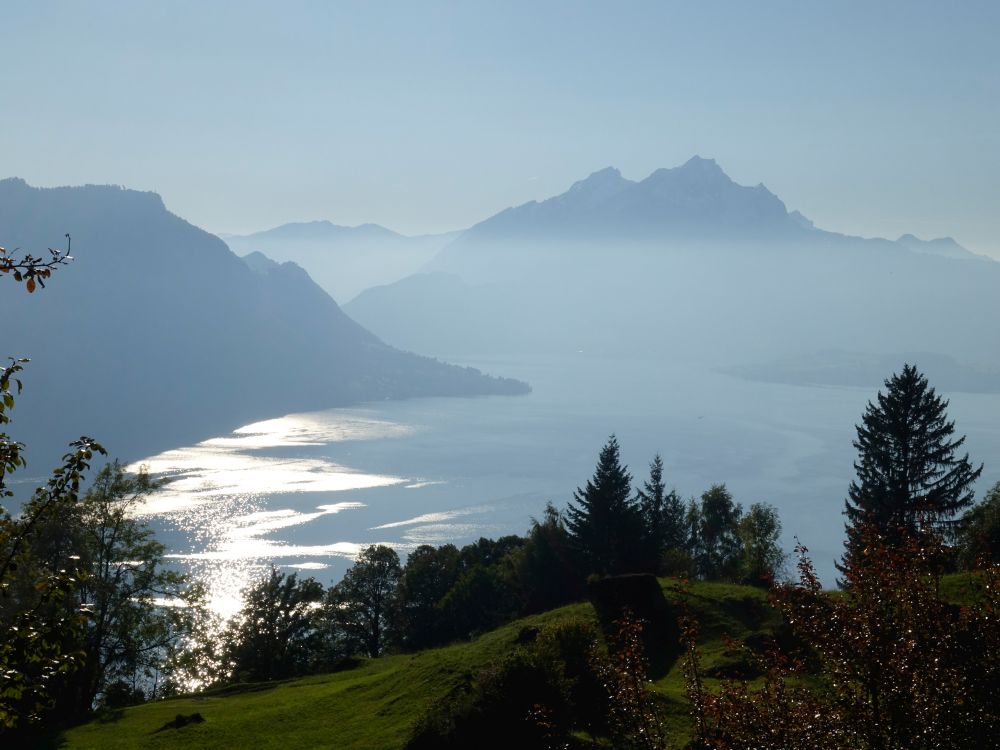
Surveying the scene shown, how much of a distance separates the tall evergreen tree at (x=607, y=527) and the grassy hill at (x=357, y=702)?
70.4 ft

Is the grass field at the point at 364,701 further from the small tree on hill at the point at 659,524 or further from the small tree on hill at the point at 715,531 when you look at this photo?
the small tree on hill at the point at 715,531

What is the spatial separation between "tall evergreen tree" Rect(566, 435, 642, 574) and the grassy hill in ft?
70.4

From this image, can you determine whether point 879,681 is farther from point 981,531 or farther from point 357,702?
point 981,531

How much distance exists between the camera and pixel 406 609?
59.5 meters

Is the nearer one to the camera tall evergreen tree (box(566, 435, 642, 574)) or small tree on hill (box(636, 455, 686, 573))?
tall evergreen tree (box(566, 435, 642, 574))

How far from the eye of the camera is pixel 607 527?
60.5 m

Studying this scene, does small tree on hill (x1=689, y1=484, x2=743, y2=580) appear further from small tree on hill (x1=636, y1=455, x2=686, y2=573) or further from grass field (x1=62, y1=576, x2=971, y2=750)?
grass field (x1=62, y1=576, x2=971, y2=750)

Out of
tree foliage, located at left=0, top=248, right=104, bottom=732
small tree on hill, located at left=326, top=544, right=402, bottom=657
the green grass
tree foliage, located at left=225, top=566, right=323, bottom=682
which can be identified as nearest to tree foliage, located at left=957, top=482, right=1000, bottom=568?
the green grass

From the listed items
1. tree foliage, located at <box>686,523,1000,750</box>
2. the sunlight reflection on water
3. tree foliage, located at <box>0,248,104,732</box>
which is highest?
tree foliage, located at <box>0,248,104,732</box>

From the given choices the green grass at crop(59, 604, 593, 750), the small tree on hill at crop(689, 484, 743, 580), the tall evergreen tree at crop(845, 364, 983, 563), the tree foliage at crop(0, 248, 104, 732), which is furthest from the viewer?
the small tree on hill at crop(689, 484, 743, 580)

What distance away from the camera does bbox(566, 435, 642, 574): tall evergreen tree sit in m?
58.0

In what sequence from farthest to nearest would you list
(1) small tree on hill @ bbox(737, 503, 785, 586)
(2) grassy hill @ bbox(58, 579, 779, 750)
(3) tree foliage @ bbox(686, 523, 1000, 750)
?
(1) small tree on hill @ bbox(737, 503, 785, 586) → (2) grassy hill @ bbox(58, 579, 779, 750) → (3) tree foliage @ bbox(686, 523, 1000, 750)

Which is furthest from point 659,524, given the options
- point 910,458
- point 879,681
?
point 879,681

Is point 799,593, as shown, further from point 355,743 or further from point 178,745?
point 178,745
